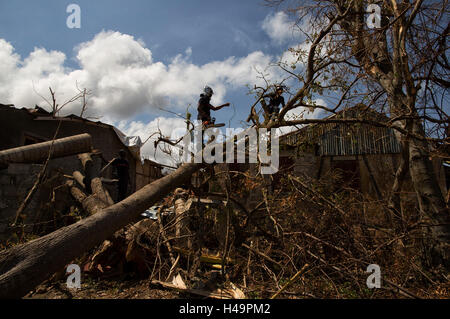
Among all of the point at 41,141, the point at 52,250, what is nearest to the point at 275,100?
the point at 52,250

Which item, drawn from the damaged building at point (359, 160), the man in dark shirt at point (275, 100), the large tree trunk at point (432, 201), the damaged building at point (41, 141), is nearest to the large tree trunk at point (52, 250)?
the damaged building at point (41, 141)

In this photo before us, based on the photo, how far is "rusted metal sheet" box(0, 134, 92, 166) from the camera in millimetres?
5387

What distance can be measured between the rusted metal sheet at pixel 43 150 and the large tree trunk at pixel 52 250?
149 inches

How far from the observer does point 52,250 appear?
219cm

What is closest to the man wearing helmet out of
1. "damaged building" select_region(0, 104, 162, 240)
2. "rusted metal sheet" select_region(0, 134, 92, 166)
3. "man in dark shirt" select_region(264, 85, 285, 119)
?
"man in dark shirt" select_region(264, 85, 285, 119)

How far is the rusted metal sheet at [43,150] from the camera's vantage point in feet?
17.7

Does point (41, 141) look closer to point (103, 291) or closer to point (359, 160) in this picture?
point (103, 291)

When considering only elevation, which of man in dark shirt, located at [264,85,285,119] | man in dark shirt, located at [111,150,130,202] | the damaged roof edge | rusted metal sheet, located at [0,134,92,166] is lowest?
man in dark shirt, located at [111,150,130,202]

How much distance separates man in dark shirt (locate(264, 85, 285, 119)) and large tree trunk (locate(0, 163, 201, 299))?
305cm

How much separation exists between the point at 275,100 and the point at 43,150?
5274mm

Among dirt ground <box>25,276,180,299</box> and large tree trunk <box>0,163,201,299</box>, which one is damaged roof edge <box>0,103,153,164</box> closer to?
dirt ground <box>25,276,180,299</box>

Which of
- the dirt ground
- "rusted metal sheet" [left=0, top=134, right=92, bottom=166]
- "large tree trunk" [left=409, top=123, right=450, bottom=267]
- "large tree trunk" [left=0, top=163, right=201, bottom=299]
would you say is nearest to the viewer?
"large tree trunk" [left=0, top=163, right=201, bottom=299]
